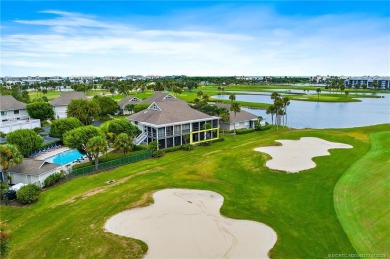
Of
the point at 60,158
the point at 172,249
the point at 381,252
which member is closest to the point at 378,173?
the point at 381,252

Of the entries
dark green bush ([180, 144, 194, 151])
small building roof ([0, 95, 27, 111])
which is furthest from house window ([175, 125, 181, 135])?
small building roof ([0, 95, 27, 111])

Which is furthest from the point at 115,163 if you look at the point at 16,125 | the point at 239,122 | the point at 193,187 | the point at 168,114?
the point at 239,122

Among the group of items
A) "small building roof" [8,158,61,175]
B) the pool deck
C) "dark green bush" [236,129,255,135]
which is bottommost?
the pool deck

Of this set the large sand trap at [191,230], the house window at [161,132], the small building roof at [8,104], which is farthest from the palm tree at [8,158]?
the small building roof at [8,104]

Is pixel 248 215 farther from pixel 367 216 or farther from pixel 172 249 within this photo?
pixel 367 216

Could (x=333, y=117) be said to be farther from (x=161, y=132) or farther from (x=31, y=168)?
(x=31, y=168)

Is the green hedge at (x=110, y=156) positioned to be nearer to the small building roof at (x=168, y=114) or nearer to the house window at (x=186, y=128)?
the small building roof at (x=168, y=114)

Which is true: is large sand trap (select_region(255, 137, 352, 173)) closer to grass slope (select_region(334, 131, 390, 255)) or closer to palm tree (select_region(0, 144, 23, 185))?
grass slope (select_region(334, 131, 390, 255))
